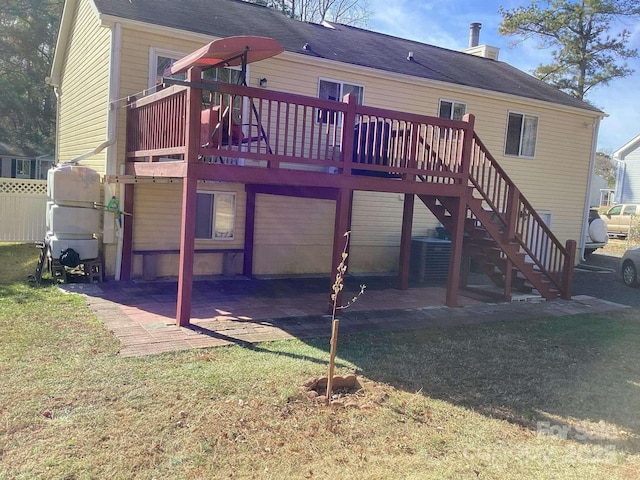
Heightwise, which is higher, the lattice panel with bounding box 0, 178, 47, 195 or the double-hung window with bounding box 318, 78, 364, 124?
the double-hung window with bounding box 318, 78, 364, 124

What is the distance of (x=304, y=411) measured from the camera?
166 inches

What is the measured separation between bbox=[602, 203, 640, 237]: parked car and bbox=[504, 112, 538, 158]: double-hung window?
13638 millimetres

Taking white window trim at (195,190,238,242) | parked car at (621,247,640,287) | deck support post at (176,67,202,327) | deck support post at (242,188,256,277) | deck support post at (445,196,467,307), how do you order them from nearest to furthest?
deck support post at (176,67,202,327) → deck support post at (445,196,467,307) → white window trim at (195,190,238,242) → deck support post at (242,188,256,277) → parked car at (621,247,640,287)

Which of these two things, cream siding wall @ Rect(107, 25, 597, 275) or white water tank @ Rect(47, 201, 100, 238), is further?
cream siding wall @ Rect(107, 25, 597, 275)

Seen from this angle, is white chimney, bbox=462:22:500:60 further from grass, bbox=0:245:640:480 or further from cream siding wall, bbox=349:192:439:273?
grass, bbox=0:245:640:480

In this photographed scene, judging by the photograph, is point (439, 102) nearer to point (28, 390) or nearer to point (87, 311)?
point (87, 311)

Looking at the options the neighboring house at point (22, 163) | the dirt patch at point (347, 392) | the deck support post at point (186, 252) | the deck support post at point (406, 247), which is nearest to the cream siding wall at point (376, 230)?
the deck support post at point (406, 247)

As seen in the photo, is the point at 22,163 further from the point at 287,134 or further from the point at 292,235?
the point at 287,134

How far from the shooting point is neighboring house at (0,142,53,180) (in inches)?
1084

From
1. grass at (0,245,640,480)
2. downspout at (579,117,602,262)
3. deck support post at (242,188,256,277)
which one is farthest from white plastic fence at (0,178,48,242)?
downspout at (579,117,602,262)

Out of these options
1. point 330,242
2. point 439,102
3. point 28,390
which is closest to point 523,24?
point 439,102

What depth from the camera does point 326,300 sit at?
28.1 ft

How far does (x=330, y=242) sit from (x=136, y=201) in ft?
13.7

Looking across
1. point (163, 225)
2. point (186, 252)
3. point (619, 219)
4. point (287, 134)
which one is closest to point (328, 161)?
point (287, 134)
